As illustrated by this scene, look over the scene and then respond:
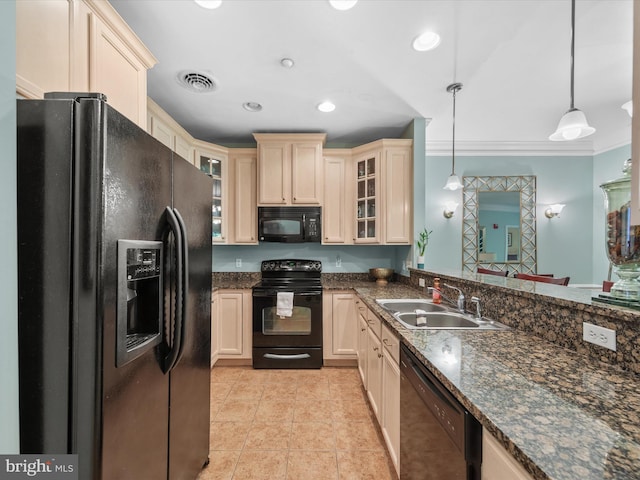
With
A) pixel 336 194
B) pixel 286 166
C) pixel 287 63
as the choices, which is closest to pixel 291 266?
pixel 336 194

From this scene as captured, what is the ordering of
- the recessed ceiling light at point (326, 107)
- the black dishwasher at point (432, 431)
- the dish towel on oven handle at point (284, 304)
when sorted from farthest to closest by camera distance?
the dish towel on oven handle at point (284, 304), the recessed ceiling light at point (326, 107), the black dishwasher at point (432, 431)

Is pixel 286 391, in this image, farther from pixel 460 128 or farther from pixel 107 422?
pixel 460 128

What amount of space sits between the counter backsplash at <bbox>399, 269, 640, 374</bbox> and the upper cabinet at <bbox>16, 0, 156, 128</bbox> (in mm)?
2132

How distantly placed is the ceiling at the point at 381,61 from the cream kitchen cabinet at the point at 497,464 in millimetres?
2040

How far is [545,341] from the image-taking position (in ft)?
3.80

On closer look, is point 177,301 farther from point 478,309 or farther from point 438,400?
point 478,309

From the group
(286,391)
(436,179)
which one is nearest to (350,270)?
(286,391)

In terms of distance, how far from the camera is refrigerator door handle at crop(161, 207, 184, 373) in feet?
3.34

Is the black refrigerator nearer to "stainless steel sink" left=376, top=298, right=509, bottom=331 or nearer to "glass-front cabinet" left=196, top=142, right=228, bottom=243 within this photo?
"stainless steel sink" left=376, top=298, right=509, bottom=331

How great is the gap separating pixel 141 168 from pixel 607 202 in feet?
5.81

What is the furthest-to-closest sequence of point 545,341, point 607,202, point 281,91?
point 281,91
point 545,341
point 607,202

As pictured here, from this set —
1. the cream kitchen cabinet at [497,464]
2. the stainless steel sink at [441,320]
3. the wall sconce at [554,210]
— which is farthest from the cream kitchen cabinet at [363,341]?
the wall sconce at [554,210]

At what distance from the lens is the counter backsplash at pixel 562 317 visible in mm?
877

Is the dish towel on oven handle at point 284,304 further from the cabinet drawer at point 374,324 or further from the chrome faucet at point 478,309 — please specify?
the chrome faucet at point 478,309
